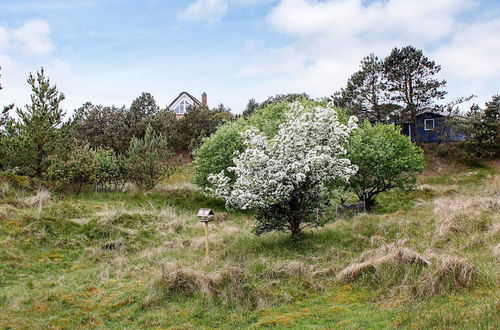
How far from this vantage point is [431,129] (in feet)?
119

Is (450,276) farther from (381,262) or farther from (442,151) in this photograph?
(442,151)

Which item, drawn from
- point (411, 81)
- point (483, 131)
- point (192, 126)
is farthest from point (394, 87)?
point (192, 126)

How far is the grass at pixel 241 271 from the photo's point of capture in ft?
→ 23.0

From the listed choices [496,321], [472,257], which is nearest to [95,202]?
[472,257]

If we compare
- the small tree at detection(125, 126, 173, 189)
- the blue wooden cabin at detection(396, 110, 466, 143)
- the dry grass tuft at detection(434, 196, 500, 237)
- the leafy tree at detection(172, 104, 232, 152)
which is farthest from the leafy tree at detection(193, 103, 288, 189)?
the blue wooden cabin at detection(396, 110, 466, 143)

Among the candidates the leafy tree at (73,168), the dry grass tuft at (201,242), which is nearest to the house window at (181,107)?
the leafy tree at (73,168)

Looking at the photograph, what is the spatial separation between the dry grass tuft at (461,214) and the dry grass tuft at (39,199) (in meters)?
13.1

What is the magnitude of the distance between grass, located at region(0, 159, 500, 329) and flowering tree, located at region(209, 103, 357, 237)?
3.22ft

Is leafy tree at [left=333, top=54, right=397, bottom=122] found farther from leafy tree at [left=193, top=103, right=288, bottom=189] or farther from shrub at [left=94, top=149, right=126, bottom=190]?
shrub at [left=94, top=149, right=126, bottom=190]

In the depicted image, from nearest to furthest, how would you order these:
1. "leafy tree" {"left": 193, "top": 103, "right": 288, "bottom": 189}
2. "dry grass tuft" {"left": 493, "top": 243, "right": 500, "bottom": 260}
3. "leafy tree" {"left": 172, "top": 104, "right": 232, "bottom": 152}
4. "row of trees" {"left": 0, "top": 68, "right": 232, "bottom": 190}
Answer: "dry grass tuft" {"left": 493, "top": 243, "right": 500, "bottom": 260} → "row of trees" {"left": 0, "top": 68, "right": 232, "bottom": 190} → "leafy tree" {"left": 193, "top": 103, "right": 288, "bottom": 189} → "leafy tree" {"left": 172, "top": 104, "right": 232, "bottom": 152}

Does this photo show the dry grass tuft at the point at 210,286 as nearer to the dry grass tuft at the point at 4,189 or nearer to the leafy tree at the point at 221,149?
the dry grass tuft at the point at 4,189

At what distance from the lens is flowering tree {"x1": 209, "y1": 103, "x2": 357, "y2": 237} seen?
11.3 m

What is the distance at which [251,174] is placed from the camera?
11641 millimetres

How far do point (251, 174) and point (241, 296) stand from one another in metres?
4.37
